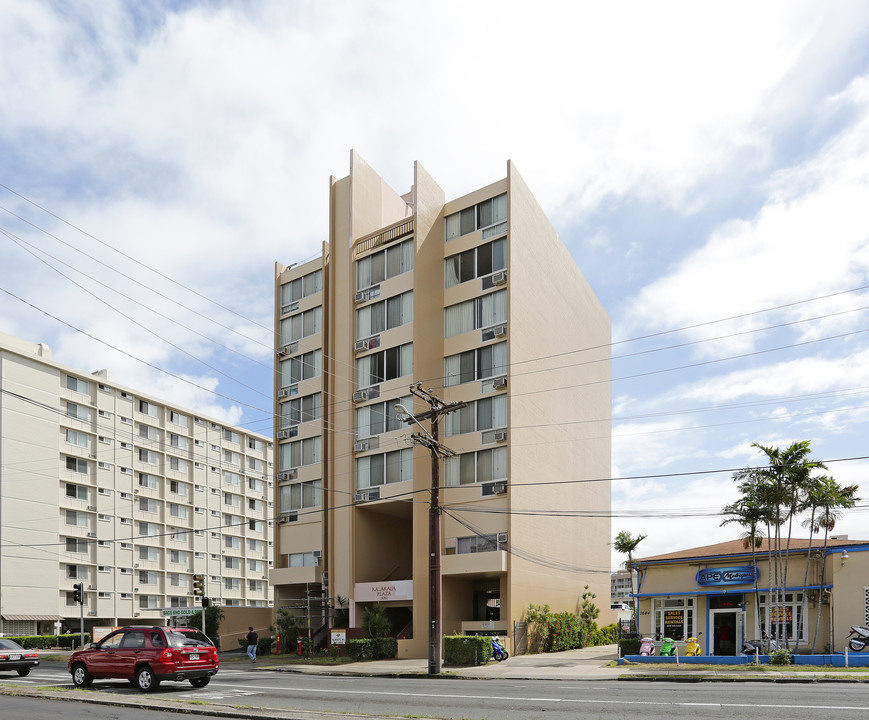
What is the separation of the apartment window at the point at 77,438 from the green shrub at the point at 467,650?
170 feet

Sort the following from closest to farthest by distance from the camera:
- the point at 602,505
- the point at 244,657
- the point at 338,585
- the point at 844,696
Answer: the point at 844,696 → the point at 244,657 → the point at 338,585 → the point at 602,505

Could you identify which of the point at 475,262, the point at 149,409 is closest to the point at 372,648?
the point at 475,262

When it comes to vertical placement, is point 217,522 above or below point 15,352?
below

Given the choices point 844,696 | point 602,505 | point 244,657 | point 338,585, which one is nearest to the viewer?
point 844,696

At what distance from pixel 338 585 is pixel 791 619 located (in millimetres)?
23260

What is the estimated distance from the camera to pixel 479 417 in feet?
143

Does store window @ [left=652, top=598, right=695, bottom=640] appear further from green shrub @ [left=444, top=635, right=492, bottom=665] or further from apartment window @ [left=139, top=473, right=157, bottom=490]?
apartment window @ [left=139, top=473, right=157, bottom=490]

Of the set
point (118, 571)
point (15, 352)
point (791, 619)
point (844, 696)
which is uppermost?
point (15, 352)

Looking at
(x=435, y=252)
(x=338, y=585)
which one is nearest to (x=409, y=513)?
(x=338, y=585)

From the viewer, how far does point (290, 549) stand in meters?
50.6

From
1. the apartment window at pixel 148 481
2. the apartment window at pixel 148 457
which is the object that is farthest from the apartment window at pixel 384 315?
the apartment window at pixel 148 481

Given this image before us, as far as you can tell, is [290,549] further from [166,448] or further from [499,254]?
[166,448]

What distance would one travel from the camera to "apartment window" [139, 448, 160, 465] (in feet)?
269

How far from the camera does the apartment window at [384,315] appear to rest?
46719 mm
